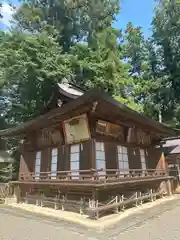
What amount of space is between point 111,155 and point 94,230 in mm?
3682

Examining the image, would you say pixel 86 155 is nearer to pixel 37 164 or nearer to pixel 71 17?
→ pixel 37 164

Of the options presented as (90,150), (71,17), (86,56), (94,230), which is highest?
(71,17)

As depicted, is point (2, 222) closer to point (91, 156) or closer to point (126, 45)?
point (91, 156)

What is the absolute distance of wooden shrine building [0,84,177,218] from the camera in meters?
8.25

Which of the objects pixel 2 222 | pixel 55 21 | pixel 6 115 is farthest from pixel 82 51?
pixel 2 222

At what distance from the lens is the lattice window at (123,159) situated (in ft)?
32.5

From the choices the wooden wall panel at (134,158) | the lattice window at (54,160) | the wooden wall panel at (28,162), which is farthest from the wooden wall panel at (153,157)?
the wooden wall panel at (28,162)

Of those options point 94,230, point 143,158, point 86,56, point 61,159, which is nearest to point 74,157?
point 61,159

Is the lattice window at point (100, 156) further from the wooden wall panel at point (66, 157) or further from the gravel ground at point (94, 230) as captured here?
the gravel ground at point (94, 230)

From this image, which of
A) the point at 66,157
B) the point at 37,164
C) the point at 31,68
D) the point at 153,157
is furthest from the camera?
the point at 31,68

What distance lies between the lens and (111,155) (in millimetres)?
9484

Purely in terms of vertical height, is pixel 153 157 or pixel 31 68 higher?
pixel 31 68

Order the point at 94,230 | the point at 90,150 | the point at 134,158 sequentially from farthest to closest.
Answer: the point at 134,158 → the point at 90,150 → the point at 94,230

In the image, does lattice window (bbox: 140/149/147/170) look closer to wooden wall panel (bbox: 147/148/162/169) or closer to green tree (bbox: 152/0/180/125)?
wooden wall panel (bbox: 147/148/162/169)
